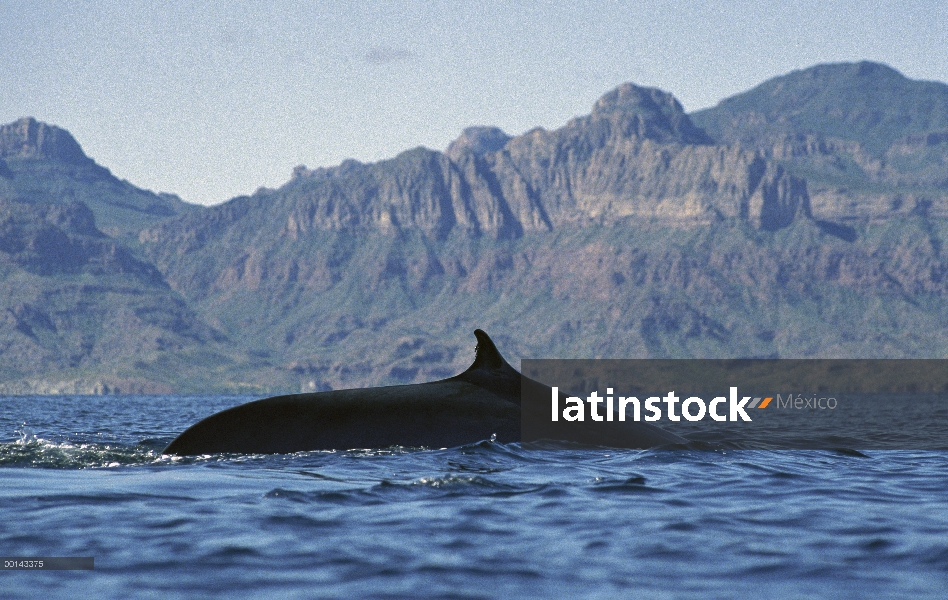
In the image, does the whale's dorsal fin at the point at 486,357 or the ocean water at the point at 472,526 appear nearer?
the ocean water at the point at 472,526

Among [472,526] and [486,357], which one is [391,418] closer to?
[486,357]

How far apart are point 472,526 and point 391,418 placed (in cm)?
481

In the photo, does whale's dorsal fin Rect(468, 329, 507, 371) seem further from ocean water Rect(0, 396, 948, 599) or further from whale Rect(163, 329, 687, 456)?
ocean water Rect(0, 396, 948, 599)

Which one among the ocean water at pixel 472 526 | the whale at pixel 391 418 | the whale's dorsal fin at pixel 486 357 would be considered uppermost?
the whale's dorsal fin at pixel 486 357

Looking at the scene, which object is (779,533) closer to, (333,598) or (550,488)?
(550,488)

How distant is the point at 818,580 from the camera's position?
1052 centimetres

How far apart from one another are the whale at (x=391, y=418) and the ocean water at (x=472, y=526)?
26 cm

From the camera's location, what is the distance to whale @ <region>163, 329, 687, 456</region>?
17281 millimetres

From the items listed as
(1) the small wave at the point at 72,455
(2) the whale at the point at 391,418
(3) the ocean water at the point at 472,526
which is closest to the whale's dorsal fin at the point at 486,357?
(2) the whale at the point at 391,418

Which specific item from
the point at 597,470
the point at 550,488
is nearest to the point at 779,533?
the point at 550,488

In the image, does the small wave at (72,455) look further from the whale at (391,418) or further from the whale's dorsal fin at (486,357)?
the whale's dorsal fin at (486,357)

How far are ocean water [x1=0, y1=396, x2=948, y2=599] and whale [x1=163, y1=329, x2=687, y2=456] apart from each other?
26 centimetres

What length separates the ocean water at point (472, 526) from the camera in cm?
1030

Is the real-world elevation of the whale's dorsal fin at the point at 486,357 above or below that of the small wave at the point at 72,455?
above
